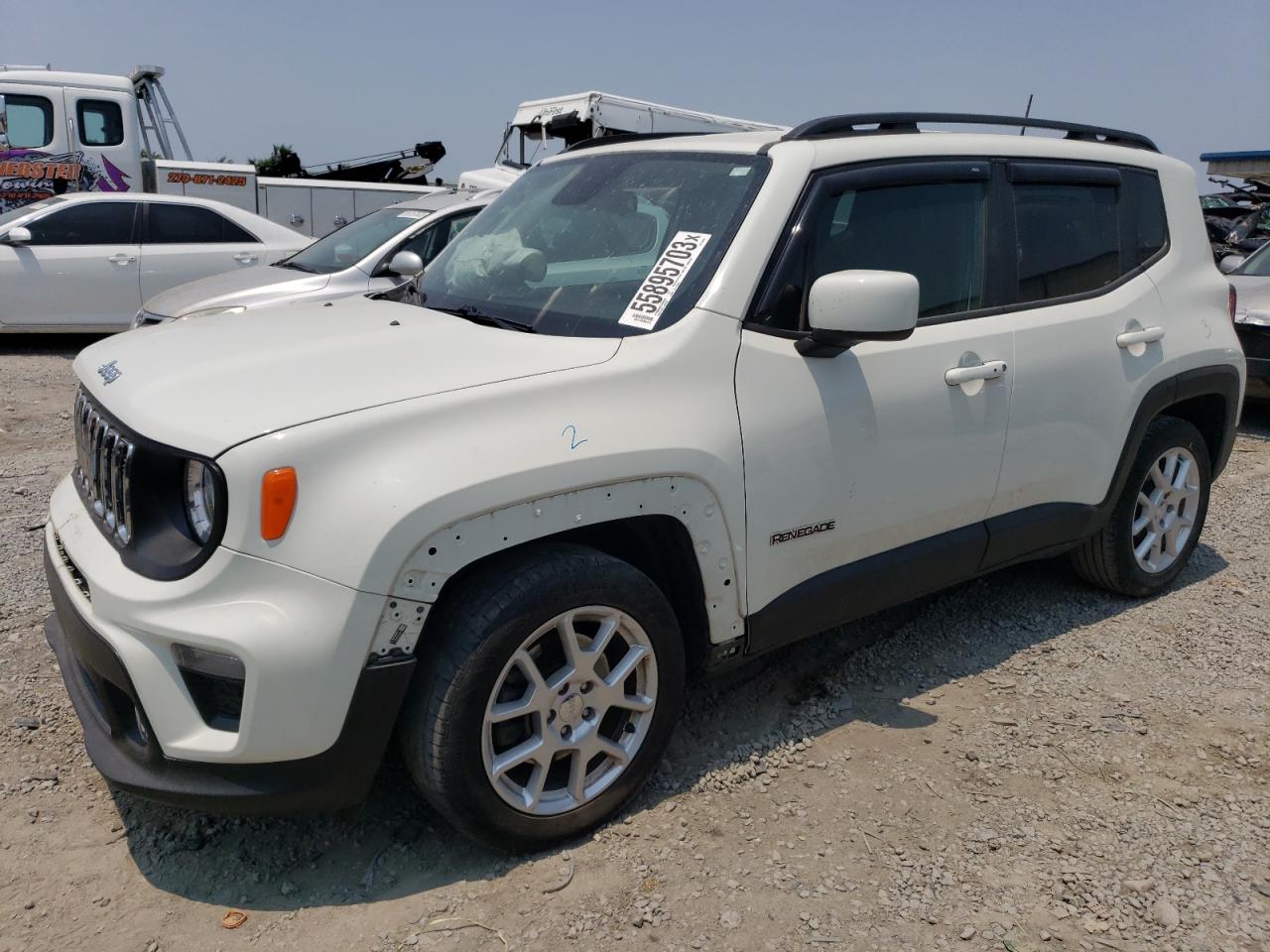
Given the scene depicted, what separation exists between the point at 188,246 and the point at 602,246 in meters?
8.43

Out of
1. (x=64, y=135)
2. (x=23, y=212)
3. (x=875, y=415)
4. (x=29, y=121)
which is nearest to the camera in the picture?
(x=875, y=415)

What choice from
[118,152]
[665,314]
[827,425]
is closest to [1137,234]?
[827,425]

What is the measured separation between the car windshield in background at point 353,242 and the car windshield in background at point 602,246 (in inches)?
182

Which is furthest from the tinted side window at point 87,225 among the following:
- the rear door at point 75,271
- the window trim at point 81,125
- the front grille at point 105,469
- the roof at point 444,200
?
the front grille at point 105,469

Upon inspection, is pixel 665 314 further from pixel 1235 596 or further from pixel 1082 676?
pixel 1235 596

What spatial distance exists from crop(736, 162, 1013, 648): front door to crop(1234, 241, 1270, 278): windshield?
6.05 metres

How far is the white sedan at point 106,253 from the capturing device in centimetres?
988

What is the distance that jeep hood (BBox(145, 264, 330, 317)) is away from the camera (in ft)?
24.3

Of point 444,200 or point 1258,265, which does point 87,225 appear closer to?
point 444,200

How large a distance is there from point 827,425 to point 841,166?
2.71 ft

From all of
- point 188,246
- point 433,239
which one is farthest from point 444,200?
point 188,246

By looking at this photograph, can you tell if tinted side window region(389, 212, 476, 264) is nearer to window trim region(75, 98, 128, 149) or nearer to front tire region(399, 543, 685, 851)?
front tire region(399, 543, 685, 851)

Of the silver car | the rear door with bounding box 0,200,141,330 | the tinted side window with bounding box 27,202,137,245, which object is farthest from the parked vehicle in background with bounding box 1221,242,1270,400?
the tinted side window with bounding box 27,202,137,245

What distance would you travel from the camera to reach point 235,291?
759cm
